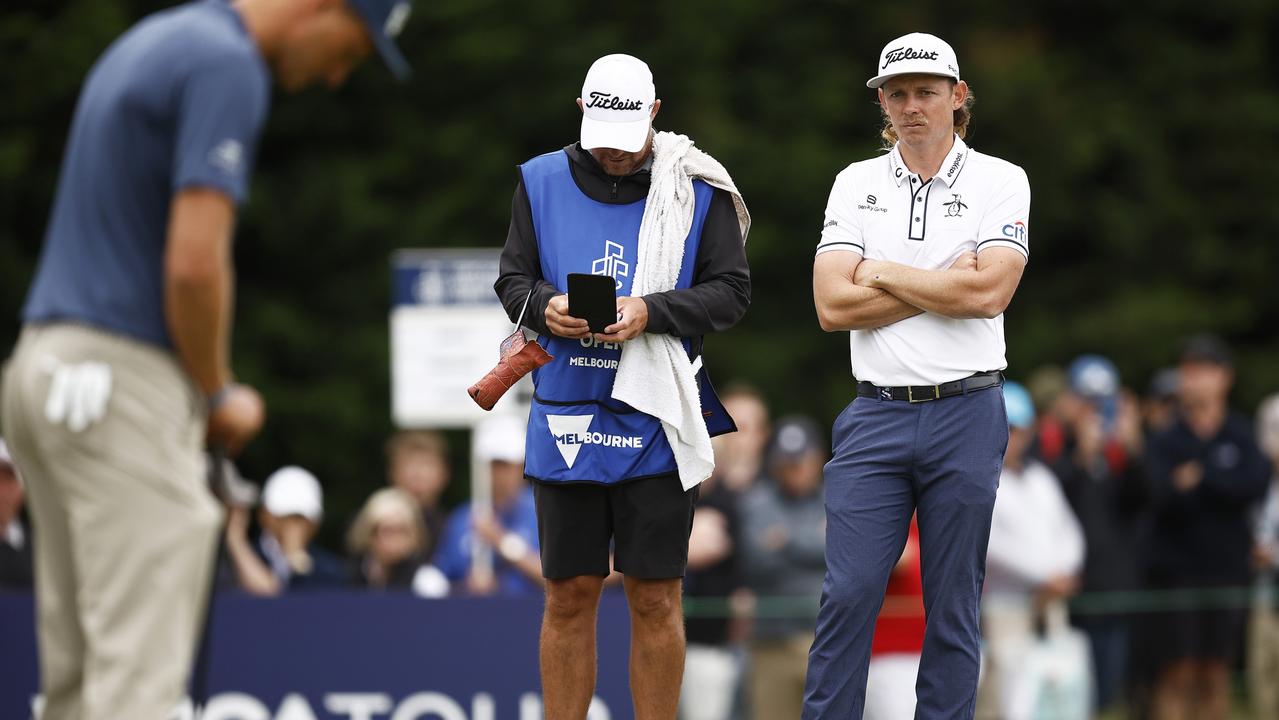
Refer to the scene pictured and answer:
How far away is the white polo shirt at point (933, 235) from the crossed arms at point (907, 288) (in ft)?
A: 0.19

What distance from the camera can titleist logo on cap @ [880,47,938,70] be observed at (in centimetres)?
571

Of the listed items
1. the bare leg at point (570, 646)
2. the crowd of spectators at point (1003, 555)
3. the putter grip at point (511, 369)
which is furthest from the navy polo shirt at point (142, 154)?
the crowd of spectators at point (1003, 555)

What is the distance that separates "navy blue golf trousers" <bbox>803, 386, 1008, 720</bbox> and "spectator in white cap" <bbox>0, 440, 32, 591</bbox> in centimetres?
504

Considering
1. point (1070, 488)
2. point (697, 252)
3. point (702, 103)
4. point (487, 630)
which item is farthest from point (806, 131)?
point (697, 252)

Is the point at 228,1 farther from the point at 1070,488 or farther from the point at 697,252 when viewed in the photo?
the point at 1070,488

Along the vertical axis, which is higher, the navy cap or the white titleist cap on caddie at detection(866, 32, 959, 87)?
the white titleist cap on caddie at detection(866, 32, 959, 87)

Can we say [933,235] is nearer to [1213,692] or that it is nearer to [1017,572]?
[1017,572]

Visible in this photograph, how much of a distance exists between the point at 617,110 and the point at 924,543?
1734mm

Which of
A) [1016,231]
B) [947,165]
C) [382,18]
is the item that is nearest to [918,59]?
[947,165]

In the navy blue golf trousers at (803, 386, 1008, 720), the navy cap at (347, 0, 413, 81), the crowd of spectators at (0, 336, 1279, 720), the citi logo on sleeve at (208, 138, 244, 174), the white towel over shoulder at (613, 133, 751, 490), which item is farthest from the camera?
the crowd of spectators at (0, 336, 1279, 720)

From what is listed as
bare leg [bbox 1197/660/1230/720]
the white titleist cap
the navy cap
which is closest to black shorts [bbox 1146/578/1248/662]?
bare leg [bbox 1197/660/1230/720]

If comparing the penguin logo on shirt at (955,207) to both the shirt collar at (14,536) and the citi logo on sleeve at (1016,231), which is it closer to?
the citi logo on sleeve at (1016,231)

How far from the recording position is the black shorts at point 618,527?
5.74m

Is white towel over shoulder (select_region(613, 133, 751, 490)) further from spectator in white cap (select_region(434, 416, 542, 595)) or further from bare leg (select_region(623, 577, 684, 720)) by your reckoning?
spectator in white cap (select_region(434, 416, 542, 595))
